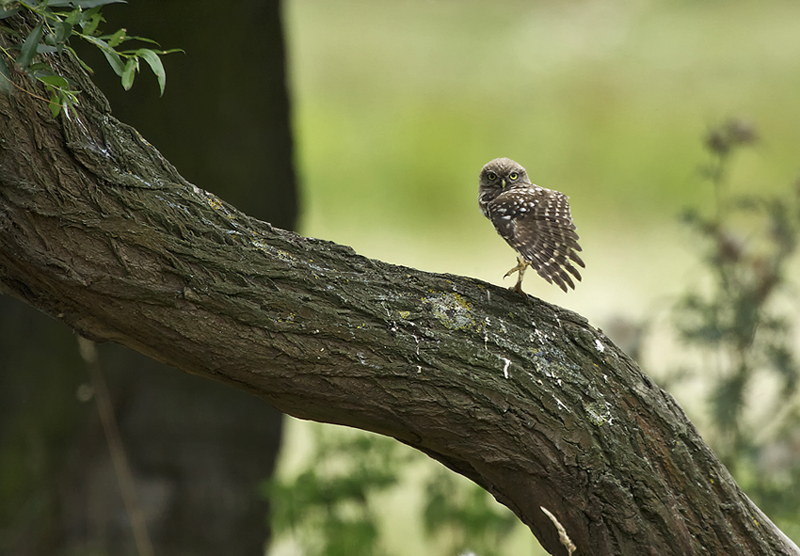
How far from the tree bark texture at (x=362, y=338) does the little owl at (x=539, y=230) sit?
0.31 ft

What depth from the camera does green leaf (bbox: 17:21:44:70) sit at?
0.98 m

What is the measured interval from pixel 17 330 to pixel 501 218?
7.22ft

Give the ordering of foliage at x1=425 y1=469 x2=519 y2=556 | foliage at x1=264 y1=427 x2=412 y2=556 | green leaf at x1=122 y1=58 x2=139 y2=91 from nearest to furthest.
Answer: green leaf at x1=122 y1=58 x2=139 y2=91 → foliage at x1=264 y1=427 x2=412 y2=556 → foliage at x1=425 y1=469 x2=519 y2=556

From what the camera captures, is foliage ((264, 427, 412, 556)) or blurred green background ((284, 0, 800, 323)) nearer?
foliage ((264, 427, 412, 556))

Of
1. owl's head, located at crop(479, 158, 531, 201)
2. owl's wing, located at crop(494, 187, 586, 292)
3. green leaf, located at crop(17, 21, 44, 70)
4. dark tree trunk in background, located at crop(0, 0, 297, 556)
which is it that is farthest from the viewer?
dark tree trunk in background, located at crop(0, 0, 297, 556)

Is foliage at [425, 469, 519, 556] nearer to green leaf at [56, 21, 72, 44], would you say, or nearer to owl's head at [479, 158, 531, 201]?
owl's head at [479, 158, 531, 201]

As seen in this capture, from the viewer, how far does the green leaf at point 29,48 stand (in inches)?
38.4

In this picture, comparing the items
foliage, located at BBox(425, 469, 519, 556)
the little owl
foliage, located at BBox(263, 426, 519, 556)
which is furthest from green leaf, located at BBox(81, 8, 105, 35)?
foliage, located at BBox(425, 469, 519, 556)

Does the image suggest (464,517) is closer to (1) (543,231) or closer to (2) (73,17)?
(1) (543,231)

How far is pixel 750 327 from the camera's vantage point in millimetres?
2693

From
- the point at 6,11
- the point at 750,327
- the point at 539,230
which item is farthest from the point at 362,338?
the point at 750,327

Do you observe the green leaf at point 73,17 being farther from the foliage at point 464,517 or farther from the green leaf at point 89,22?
the foliage at point 464,517

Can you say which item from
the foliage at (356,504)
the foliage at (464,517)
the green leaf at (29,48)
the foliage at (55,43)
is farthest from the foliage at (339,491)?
the green leaf at (29,48)

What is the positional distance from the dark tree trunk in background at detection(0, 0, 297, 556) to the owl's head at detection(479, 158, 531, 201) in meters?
1.56
